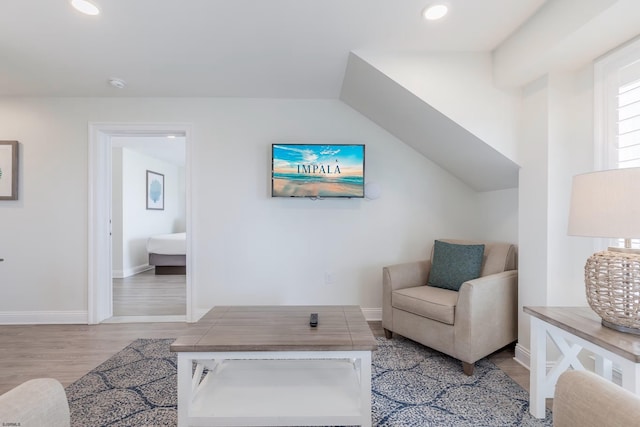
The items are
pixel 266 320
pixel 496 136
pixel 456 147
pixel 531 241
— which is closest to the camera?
pixel 266 320

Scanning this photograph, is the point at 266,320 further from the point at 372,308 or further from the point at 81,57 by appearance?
the point at 81,57

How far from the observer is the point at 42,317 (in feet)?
10.1

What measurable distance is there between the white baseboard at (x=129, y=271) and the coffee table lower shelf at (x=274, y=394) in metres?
4.61

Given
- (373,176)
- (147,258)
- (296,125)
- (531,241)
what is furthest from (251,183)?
(147,258)

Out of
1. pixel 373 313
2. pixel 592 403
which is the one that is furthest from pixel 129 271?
pixel 592 403

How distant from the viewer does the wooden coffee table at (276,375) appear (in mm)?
1406

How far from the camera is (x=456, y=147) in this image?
8.54 ft

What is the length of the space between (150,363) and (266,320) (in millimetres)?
1111

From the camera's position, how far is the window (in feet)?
5.54

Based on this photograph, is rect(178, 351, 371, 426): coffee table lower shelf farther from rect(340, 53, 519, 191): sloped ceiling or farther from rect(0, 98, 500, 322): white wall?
rect(340, 53, 519, 191): sloped ceiling

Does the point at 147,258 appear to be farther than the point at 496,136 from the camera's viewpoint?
Yes

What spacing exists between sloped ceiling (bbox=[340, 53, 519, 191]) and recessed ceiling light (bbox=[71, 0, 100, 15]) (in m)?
1.67

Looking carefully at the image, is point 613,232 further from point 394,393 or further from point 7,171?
point 7,171

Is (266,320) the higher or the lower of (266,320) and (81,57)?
the lower
